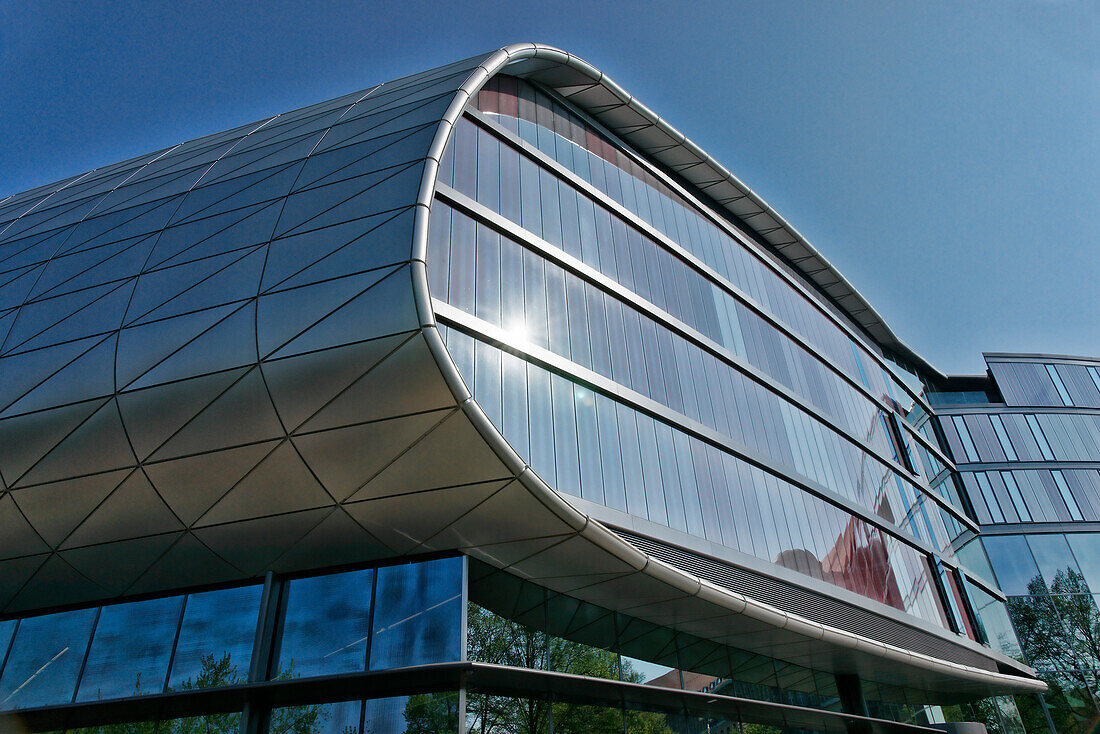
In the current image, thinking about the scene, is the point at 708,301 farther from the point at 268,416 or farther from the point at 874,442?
the point at 268,416

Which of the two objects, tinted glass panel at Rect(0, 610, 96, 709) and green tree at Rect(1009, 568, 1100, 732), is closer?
tinted glass panel at Rect(0, 610, 96, 709)

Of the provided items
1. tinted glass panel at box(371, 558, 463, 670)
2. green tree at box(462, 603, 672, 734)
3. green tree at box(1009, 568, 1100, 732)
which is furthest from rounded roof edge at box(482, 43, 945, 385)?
green tree at box(1009, 568, 1100, 732)

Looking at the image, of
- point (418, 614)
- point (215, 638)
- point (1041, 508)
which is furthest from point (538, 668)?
point (1041, 508)

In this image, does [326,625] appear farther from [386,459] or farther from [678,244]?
[678,244]

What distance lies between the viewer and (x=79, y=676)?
13.0m

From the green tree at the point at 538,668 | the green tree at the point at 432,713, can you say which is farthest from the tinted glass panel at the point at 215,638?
the green tree at the point at 538,668

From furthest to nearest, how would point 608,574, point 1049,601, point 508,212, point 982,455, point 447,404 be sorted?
point 982,455 < point 1049,601 < point 508,212 < point 608,574 < point 447,404

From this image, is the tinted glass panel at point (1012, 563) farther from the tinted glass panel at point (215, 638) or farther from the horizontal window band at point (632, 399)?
the tinted glass panel at point (215, 638)

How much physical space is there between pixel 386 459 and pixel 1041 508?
42.8 meters

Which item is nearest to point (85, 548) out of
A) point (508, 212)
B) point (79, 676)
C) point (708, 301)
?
point (79, 676)

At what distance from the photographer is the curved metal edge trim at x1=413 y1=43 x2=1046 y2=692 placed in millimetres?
10590

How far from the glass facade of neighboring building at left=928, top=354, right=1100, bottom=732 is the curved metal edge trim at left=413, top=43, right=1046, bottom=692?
75.4 feet

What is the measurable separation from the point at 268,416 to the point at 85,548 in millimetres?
4815

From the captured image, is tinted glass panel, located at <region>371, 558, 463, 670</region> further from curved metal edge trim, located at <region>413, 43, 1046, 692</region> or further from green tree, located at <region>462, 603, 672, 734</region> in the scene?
curved metal edge trim, located at <region>413, 43, 1046, 692</region>
